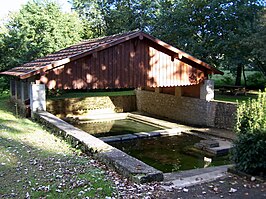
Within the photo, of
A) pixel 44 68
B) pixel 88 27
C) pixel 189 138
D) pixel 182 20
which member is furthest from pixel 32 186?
pixel 88 27

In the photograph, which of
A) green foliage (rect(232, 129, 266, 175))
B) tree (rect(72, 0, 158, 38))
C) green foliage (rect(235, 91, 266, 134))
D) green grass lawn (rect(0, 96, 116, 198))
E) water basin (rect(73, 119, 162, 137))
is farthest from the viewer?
tree (rect(72, 0, 158, 38))

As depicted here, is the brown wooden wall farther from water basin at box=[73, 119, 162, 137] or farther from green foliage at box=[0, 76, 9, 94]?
green foliage at box=[0, 76, 9, 94]

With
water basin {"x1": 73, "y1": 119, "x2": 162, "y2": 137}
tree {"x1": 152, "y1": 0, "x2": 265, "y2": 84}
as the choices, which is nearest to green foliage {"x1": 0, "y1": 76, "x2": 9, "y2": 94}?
water basin {"x1": 73, "y1": 119, "x2": 162, "y2": 137}

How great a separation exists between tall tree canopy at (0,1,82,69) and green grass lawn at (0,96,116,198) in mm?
10949

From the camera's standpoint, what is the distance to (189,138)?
12.9m

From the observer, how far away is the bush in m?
5.55

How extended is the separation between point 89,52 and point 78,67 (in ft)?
2.67

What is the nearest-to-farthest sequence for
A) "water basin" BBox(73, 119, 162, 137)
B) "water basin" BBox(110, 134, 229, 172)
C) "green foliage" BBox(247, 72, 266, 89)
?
"water basin" BBox(110, 134, 229, 172)
"water basin" BBox(73, 119, 162, 137)
"green foliage" BBox(247, 72, 266, 89)

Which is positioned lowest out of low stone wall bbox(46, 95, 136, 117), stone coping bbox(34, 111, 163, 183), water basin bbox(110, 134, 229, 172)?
water basin bbox(110, 134, 229, 172)

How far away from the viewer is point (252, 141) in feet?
18.6

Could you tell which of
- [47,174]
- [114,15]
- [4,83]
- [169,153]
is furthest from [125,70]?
[114,15]

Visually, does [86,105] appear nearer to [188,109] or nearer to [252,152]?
[188,109]

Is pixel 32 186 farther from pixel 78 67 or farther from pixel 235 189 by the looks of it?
pixel 78 67

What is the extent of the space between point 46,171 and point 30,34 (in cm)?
1480
